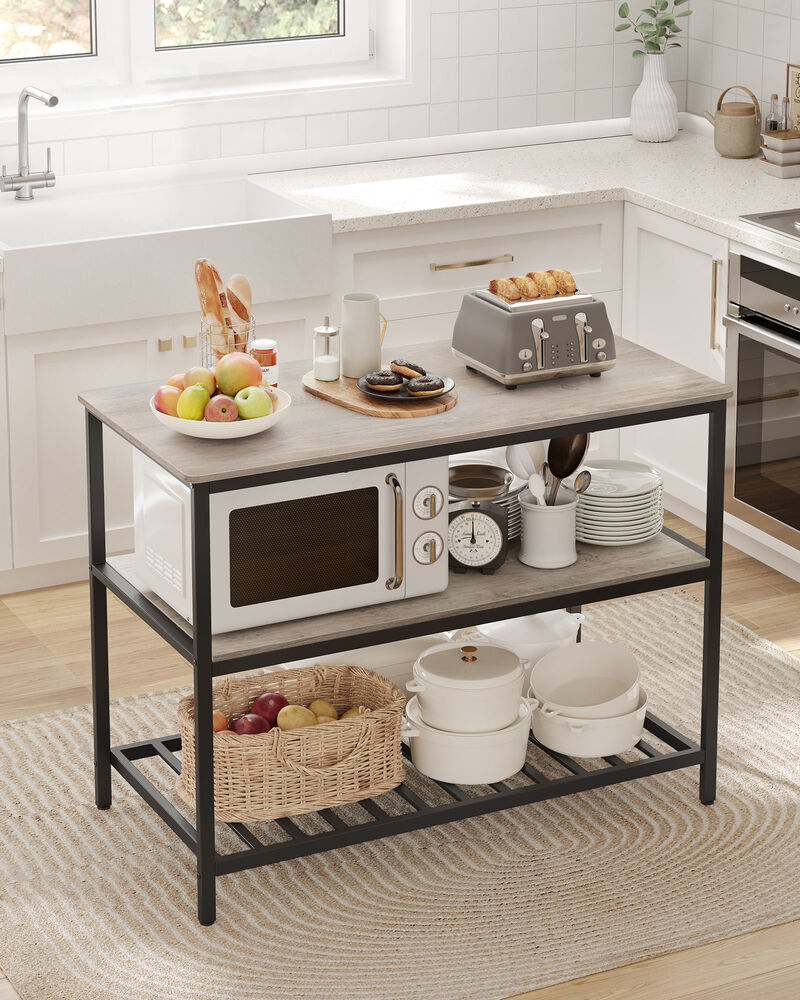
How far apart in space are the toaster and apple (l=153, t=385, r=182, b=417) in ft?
2.08

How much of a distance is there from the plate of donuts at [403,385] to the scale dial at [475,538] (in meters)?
0.25

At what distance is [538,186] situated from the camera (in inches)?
189

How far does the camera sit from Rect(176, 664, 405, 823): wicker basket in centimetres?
308

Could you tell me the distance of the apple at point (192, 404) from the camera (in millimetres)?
2932

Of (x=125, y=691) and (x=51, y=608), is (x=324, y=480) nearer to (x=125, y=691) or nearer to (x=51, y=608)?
(x=125, y=691)

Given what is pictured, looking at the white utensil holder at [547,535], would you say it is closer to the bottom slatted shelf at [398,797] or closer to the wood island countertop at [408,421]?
the wood island countertop at [408,421]

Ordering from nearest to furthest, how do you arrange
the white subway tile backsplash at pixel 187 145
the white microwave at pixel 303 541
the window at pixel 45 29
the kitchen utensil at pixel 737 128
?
the white microwave at pixel 303 541, the window at pixel 45 29, the white subway tile backsplash at pixel 187 145, the kitchen utensil at pixel 737 128

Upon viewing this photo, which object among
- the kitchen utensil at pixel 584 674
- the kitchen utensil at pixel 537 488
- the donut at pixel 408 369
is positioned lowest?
the kitchen utensil at pixel 584 674

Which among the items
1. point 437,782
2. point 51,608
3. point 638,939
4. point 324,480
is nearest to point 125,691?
point 51,608

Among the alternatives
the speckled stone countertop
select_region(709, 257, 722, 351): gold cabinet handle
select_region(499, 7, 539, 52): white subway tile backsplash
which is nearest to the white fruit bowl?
the speckled stone countertop

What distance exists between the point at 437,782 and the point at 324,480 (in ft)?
2.43

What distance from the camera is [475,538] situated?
10.6ft

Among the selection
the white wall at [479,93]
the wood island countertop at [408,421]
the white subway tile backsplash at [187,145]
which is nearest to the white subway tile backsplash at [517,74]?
the white wall at [479,93]

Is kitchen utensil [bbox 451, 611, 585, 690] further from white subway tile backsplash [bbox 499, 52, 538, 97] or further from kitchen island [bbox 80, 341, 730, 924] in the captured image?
white subway tile backsplash [bbox 499, 52, 538, 97]
